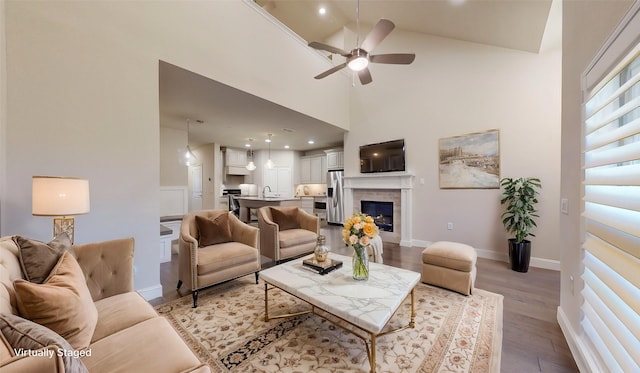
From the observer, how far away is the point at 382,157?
4914 mm

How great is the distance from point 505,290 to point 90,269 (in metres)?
3.85

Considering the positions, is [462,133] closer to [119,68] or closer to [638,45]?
[638,45]

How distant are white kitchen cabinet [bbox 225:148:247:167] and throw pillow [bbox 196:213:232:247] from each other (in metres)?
5.20

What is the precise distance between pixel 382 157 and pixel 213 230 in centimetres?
352

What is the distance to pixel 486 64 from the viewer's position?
3764mm

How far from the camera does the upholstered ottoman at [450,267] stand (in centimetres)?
245

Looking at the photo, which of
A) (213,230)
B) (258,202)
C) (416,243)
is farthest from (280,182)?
(213,230)

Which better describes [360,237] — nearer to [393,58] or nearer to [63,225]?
[393,58]

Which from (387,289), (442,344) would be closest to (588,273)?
(442,344)

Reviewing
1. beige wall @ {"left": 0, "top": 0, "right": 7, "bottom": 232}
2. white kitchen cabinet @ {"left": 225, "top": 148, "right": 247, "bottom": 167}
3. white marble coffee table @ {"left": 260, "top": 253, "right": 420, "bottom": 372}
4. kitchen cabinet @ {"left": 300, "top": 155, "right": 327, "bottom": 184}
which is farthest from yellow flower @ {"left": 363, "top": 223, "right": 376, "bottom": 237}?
white kitchen cabinet @ {"left": 225, "top": 148, "right": 247, "bottom": 167}

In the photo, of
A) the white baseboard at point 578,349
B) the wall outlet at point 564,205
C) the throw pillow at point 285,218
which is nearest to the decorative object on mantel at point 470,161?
the wall outlet at point 564,205

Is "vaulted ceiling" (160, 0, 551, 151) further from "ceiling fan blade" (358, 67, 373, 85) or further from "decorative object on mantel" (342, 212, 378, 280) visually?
"decorative object on mantel" (342, 212, 378, 280)

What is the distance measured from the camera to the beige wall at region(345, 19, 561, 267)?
3311 millimetres

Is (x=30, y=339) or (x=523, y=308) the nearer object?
(x=30, y=339)
